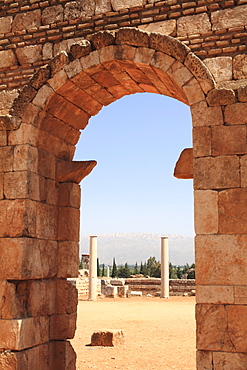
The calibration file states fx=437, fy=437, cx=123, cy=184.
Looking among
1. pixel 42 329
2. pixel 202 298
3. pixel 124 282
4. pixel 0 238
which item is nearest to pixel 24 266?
pixel 0 238

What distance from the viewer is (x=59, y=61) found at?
6.29 m

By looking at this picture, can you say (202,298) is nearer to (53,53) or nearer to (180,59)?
(180,59)

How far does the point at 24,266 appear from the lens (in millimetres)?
5965

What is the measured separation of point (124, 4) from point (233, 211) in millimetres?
3302

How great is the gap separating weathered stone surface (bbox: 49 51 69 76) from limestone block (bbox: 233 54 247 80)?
7.72ft

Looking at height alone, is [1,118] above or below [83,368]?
above

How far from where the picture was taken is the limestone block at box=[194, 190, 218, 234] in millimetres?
5230

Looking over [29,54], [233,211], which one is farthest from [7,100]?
[233,211]

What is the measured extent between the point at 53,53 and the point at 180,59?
78.2 inches

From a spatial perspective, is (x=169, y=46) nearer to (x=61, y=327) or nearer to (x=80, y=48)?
(x=80, y=48)

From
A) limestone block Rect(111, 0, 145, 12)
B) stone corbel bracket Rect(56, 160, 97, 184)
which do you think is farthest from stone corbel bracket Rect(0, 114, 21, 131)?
limestone block Rect(111, 0, 145, 12)

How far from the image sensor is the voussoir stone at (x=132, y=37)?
590 cm

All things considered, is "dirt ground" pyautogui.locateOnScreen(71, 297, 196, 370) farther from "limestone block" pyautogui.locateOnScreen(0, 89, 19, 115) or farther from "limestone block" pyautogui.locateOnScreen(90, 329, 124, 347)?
"limestone block" pyautogui.locateOnScreen(0, 89, 19, 115)

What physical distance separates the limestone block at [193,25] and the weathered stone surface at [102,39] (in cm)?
94
